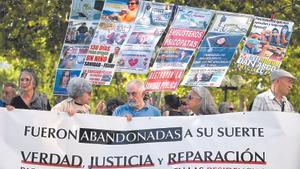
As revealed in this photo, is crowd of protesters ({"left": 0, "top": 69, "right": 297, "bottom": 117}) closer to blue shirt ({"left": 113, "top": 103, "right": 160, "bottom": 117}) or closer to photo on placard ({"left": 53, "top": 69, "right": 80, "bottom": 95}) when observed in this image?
blue shirt ({"left": 113, "top": 103, "right": 160, "bottom": 117})

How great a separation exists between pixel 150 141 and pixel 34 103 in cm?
196

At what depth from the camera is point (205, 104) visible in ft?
34.4

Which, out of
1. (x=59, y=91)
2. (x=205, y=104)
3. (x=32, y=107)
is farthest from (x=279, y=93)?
(x=59, y=91)

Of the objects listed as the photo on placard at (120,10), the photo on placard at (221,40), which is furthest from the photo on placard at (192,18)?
the photo on placard at (120,10)

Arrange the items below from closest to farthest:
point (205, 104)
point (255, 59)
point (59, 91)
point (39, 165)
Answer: point (39, 165), point (205, 104), point (59, 91), point (255, 59)

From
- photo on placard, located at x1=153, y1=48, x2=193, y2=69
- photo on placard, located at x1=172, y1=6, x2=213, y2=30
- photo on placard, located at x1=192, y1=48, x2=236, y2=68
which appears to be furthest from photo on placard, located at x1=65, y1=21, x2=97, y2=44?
photo on placard, located at x1=192, y1=48, x2=236, y2=68

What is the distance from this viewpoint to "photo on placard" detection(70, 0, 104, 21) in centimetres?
1325

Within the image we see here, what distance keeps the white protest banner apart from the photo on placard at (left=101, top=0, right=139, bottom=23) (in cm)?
390

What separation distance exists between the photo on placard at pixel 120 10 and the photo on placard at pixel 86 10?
0.62 ft

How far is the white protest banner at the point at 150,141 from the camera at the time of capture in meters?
9.28

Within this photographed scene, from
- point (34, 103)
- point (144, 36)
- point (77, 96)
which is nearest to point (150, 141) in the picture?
point (77, 96)

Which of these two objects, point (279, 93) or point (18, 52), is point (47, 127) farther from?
point (18, 52)

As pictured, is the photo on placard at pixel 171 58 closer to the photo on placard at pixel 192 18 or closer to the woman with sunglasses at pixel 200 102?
the photo on placard at pixel 192 18

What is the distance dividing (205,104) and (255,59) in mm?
3818
